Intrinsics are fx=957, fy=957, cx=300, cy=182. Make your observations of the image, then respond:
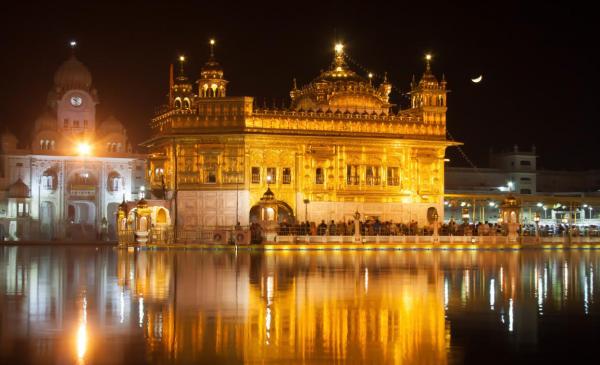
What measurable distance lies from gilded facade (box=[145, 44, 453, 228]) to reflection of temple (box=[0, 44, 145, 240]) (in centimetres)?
1400

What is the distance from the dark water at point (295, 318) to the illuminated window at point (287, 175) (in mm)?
26509

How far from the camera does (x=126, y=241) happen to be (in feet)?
142

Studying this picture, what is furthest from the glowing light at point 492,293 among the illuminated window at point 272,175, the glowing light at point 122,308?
the illuminated window at point 272,175

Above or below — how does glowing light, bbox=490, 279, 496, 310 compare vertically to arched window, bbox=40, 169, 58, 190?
below

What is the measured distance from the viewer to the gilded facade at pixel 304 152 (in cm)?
4766

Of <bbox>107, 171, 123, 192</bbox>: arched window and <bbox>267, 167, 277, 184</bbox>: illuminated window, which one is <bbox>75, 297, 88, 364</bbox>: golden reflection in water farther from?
<bbox>107, 171, 123, 192</bbox>: arched window

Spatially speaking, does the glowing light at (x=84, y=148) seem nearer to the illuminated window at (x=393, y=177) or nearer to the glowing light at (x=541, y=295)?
the illuminated window at (x=393, y=177)

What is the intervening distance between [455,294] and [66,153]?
51.9 m

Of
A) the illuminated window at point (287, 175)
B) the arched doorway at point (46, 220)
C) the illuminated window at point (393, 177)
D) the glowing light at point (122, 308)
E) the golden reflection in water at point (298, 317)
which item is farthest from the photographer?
the arched doorway at point (46, 220)

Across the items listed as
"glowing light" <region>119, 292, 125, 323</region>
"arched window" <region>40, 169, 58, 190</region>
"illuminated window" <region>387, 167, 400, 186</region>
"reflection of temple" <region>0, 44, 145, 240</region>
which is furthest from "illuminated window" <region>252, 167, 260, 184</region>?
"glowing light" <region>119, 292, 125, 323</region>

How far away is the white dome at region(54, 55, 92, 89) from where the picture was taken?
68812 millimetres

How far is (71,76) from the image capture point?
226 feet

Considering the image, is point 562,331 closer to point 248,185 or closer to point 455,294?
point 455,294

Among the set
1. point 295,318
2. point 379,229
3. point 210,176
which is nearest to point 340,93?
point 210,176
